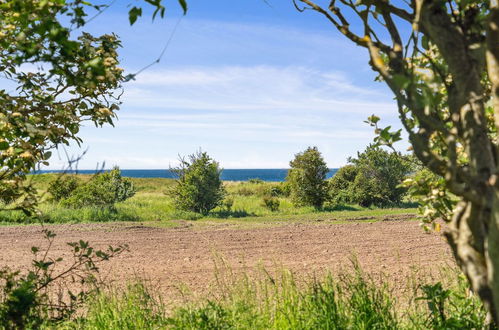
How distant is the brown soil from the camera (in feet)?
28.8

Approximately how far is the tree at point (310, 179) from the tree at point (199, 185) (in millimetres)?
4028

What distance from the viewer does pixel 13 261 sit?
10195 millimetres

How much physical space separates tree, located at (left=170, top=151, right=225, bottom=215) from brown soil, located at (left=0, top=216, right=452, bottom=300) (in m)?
3.75

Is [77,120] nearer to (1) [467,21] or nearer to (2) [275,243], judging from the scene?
(1) [467,21]

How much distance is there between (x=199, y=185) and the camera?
67.1ft

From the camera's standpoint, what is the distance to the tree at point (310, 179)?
74.3 ft

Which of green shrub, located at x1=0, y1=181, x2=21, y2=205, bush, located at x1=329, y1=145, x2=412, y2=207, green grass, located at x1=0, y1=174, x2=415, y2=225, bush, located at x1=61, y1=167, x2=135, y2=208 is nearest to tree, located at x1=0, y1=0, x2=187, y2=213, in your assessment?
green shrub, located at x1=0, y1=181, x2=21, y2=205

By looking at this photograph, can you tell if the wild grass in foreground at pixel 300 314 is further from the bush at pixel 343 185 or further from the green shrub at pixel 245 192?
the green shrub at pixel 245 192

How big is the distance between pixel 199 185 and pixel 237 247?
912cm

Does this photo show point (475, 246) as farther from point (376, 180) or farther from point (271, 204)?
point (376, 180)

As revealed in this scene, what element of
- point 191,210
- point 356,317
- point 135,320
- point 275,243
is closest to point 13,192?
point 135,320

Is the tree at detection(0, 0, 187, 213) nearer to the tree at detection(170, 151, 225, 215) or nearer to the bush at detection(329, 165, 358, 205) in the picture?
the tree at detection(170, 151, 225, 215)

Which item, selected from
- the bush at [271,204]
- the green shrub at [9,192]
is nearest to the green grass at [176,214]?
the bush at [271,204]

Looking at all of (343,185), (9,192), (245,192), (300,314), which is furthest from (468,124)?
(245,192)
